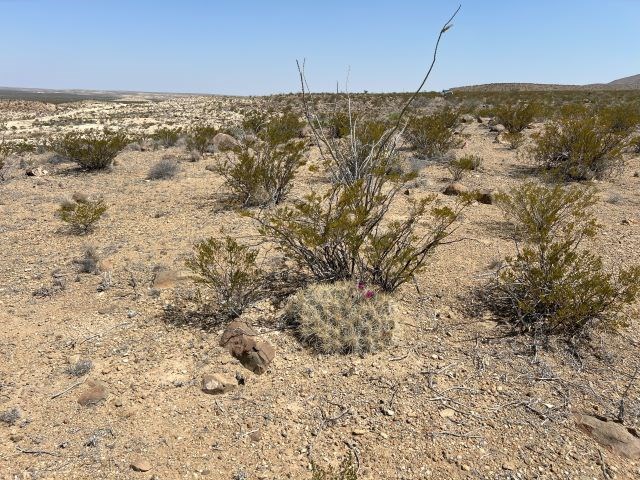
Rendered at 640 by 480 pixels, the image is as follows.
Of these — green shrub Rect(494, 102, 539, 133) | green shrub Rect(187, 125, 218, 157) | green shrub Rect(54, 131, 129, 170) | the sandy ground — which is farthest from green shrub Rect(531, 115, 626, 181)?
green shrub Rect(54, 131, 129, 170)

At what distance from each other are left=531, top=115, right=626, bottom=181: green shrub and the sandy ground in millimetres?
4626

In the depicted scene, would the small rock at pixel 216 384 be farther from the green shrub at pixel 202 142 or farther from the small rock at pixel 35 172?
the green shrub at pixel 202 142

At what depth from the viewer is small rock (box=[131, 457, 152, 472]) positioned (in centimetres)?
284

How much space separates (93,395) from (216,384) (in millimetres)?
949

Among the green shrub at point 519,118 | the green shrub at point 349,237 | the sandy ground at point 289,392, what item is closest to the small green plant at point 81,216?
the sandy ground at point 289,392

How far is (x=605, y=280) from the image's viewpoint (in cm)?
397

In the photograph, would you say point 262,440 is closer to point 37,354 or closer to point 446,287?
point 37,354

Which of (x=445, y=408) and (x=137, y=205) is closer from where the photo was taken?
(x=445, y=408)

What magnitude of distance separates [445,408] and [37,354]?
141 inches

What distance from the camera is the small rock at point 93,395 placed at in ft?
11.2

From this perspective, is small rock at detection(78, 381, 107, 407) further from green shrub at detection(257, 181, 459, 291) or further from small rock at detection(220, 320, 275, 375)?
green shrub at detection(257, 181, 459, 291)

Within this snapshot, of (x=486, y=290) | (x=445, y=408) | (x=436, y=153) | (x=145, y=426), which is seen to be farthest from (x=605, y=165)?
(x=145, y=426)

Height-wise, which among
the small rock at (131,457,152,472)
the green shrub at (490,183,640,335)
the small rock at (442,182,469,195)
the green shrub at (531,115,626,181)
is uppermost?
the green shrub at (531,115,626,181)

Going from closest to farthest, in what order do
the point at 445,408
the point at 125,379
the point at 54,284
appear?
the point at 445,408 → the point at 125,379 → the point at 54,284
